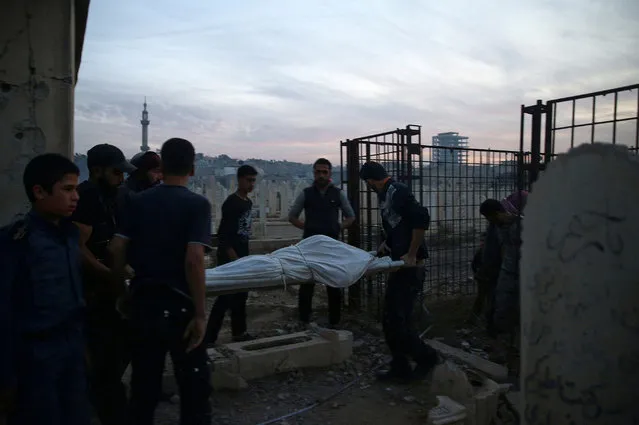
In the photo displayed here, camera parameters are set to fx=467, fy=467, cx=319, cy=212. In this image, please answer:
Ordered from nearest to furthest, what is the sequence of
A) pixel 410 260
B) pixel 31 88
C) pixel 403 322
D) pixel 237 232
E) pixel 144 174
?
pixel 31 88, pixel 144 174, pixel 403 322, pixel 410 260, pixel 237 232

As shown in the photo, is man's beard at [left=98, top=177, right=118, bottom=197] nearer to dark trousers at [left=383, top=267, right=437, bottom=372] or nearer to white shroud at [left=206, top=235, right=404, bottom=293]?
white shroud at [left=206, top=235, right=404, bottom=293]

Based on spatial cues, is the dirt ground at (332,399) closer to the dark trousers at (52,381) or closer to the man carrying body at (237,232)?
the man carrying body at (237,232)

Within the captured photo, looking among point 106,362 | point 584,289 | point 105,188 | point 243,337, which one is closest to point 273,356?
point 243,337

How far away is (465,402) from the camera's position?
140 inches

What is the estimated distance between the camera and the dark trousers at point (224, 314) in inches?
189

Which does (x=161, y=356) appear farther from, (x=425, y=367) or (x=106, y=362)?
(x=425, y=367)

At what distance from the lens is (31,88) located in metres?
2.97

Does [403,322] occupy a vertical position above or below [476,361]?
above

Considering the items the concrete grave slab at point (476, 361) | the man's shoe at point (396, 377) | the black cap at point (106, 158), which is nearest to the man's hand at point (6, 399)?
the black cap at point (106, 158)

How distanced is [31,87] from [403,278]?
3.19 metres

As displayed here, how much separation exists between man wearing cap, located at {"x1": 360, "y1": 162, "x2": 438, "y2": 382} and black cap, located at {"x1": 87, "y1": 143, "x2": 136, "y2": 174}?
2.23 metres

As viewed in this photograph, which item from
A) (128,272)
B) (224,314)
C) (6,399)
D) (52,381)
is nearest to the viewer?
(6,399)

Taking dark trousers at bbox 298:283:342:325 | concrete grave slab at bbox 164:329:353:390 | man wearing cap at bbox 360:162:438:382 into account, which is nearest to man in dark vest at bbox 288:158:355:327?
dark trousers at bbox 298:283:342:325

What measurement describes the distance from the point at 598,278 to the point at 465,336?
162 inches
